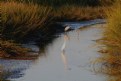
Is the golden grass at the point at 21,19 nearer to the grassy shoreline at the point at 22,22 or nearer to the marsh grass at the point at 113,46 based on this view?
the grassy shoreline at the point at 22,22

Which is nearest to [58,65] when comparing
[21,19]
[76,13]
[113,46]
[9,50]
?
[9,50]

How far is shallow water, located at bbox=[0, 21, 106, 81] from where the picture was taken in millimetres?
10656

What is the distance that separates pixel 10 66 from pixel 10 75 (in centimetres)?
115

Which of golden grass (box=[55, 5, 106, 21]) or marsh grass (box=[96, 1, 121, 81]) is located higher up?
marsh grass (box=[96, 1, 121, 81])

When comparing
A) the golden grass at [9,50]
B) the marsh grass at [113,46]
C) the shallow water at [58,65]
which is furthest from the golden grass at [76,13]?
the marsh grass at [113,46]

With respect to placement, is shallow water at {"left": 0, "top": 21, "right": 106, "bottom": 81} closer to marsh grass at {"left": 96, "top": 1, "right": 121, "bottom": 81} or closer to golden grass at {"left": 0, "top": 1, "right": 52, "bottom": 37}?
marsh grass at {"left": 96, "top": 1, "right": 121, "bottom": 81}

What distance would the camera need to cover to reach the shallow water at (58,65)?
35.0 feet

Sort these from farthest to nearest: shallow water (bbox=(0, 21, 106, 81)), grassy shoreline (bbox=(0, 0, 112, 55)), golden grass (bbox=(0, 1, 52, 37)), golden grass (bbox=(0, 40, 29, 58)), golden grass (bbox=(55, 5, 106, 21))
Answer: golden grass (bbox=(55, 5, 106, 21))
golden grass (bbox=(0, 1, 52, 37))
grassy shoreline (bbox=(0, 0, 112, 55))
golden grass (bbox=(0, 40, 29, 58))
shallow water (bbox=(0, 21, 106, 81))

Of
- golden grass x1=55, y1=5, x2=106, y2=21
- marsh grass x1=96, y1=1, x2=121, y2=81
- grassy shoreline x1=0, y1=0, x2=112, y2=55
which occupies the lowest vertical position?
golden grass x1=55, y1=5, x2=106, y2=21

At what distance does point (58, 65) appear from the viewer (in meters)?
12.3

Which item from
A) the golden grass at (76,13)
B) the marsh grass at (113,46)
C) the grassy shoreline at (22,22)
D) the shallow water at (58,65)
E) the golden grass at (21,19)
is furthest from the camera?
the golden grass at (76,13)

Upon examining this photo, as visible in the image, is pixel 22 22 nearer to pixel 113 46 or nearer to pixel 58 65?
pixel 58 65

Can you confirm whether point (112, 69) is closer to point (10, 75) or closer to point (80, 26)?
point (10, 75)

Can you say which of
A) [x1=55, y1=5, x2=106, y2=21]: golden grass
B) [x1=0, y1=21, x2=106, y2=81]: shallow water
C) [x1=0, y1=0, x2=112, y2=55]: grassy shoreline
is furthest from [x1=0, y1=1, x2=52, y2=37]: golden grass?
[x1=55, y1=5, x2=106, y2=21]: golden grass
